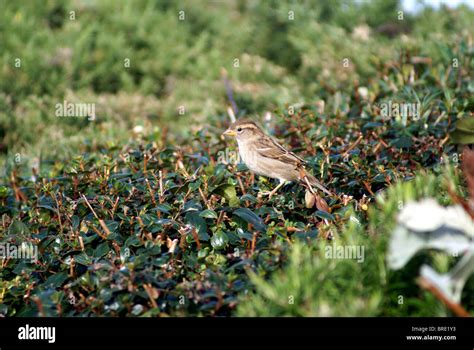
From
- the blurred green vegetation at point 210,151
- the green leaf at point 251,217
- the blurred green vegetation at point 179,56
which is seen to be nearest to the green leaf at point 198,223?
the blurred green vegetation at point 210,151

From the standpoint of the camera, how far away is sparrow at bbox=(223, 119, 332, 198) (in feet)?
17.1

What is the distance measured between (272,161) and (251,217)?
1.22 metres

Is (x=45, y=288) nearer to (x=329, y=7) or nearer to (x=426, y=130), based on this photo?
(x=426, y=130)

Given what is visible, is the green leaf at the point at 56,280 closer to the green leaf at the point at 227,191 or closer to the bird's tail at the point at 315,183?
the green leaf at the point at 227,191

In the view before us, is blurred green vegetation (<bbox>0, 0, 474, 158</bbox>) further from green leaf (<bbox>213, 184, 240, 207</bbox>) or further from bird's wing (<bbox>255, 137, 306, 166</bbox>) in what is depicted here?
green leaf (<bbox>213, 184, 240, 207</bbox>)

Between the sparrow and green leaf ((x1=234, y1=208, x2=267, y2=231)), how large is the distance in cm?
55

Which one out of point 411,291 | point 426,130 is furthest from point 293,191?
point 411,291

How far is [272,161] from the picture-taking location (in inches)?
222

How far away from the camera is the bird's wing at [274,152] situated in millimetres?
5647

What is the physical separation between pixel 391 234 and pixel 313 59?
7.04 meters

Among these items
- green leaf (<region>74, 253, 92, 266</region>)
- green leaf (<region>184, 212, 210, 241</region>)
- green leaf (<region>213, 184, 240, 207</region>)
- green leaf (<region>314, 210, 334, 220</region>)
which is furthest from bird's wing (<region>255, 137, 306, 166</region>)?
green leaf (<region>74, 253, 92, 266</region>)

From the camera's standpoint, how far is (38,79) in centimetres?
1046

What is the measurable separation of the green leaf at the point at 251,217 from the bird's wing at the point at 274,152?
3.49 ft

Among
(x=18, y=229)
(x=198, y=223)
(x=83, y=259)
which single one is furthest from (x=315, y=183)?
(x=18, y=229)
